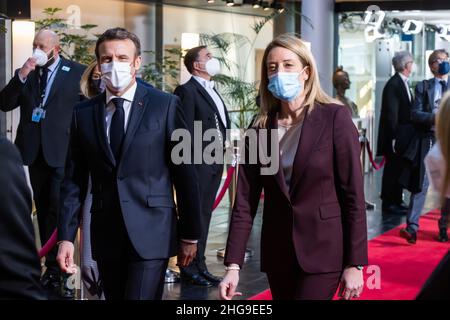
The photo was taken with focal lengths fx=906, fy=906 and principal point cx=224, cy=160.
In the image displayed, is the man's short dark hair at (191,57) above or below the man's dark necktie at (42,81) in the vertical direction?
above

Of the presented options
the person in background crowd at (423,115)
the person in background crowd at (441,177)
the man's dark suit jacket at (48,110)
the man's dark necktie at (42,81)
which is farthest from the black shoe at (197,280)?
the person in background crowd at (441,177)

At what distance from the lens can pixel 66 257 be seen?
13.6 feet

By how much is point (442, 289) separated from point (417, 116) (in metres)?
7.11

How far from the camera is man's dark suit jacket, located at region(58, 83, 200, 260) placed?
3.97 m

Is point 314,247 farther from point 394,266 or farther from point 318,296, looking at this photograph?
point 394,266

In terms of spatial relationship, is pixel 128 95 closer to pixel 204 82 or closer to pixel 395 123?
pixel 204 82

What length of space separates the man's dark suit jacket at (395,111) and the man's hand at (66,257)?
6.82m

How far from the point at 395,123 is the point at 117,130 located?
25.1 ft

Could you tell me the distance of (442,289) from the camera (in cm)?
210

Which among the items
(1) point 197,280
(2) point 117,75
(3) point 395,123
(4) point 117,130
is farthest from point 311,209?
(3) point 395,123

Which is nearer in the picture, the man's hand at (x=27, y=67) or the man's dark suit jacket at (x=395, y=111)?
the man's hand at (x=27, y=67)

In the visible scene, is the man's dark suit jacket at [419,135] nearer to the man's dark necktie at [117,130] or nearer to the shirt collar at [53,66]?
the shirt collar at [53,66]

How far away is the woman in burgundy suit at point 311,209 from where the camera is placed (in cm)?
372

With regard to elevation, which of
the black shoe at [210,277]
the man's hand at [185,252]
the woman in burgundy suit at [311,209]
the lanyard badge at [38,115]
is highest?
the lanyard badge at [38,115]
